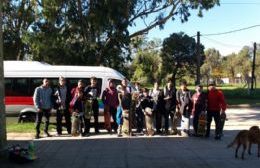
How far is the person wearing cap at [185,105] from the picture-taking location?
18.8 m

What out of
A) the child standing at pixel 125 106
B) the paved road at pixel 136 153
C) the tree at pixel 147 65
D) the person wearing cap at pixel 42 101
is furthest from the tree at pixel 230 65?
the paved road at pixel 136 153

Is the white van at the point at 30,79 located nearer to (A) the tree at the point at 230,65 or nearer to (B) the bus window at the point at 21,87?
(B) the bus window at the point at 21,87

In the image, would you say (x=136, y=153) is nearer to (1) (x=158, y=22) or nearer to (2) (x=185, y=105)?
(2) (x=185, y=105)

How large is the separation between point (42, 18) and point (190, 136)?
19.7 metres

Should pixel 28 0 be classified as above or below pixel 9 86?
above

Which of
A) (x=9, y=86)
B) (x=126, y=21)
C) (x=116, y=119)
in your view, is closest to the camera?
(x=116, y=119)

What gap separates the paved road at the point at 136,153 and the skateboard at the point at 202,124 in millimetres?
357

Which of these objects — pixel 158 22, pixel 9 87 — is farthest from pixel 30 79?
pixel 158 22

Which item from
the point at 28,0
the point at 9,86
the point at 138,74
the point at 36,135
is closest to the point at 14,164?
the point at 36,135

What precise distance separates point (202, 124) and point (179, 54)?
170 feet

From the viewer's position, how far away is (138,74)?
76750mm

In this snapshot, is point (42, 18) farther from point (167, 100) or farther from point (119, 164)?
point (119, 164)

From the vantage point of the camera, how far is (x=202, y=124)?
18609 millimetres

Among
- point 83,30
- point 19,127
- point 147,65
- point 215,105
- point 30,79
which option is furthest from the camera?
point 147,65
